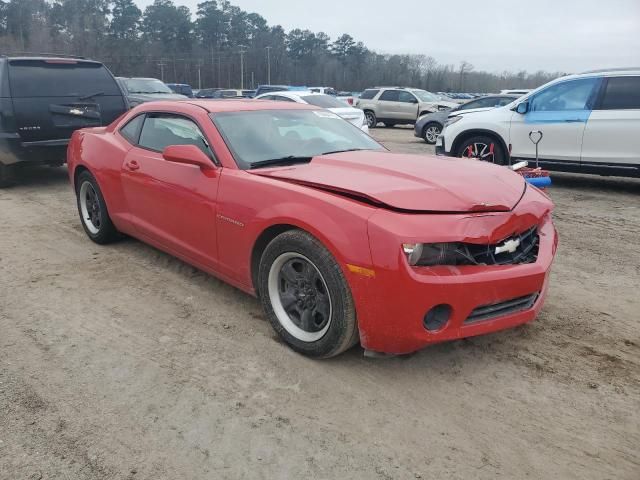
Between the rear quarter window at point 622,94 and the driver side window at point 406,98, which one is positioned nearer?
the rear quarter window at point 622,94

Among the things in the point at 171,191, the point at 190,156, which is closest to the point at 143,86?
the point at 171,191

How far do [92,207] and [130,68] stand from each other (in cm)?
7100

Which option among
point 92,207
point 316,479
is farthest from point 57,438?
point 92,207

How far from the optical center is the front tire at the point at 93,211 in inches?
191

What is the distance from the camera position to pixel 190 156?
340 centimetres

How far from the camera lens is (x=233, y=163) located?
11.2ft

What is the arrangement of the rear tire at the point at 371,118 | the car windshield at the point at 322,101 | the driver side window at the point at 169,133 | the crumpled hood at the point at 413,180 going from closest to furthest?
the crumpled hood at the point at 413,180, the driver side window at the point at 169,133, the car windshield at the point at 322,101, the rear tire at the point at 371,118

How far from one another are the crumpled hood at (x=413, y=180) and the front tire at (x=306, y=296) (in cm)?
40

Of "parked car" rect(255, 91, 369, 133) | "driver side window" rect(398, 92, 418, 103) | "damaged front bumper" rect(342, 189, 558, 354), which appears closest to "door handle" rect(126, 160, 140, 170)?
"damaged front bumper" rect(342, 189, 558, 354)

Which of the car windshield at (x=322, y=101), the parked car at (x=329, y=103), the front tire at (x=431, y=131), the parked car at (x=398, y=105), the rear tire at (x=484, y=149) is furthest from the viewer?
the parked car at (x=398, y=105)

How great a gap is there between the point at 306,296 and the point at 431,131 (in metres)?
13.5

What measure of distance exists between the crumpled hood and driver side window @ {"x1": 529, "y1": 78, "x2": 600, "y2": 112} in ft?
16.2

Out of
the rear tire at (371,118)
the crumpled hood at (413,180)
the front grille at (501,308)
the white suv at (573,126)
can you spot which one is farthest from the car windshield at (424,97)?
the front grille at (501,308)

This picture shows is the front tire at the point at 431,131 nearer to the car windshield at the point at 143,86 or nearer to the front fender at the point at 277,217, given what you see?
the car windshield at the point at 143,86
